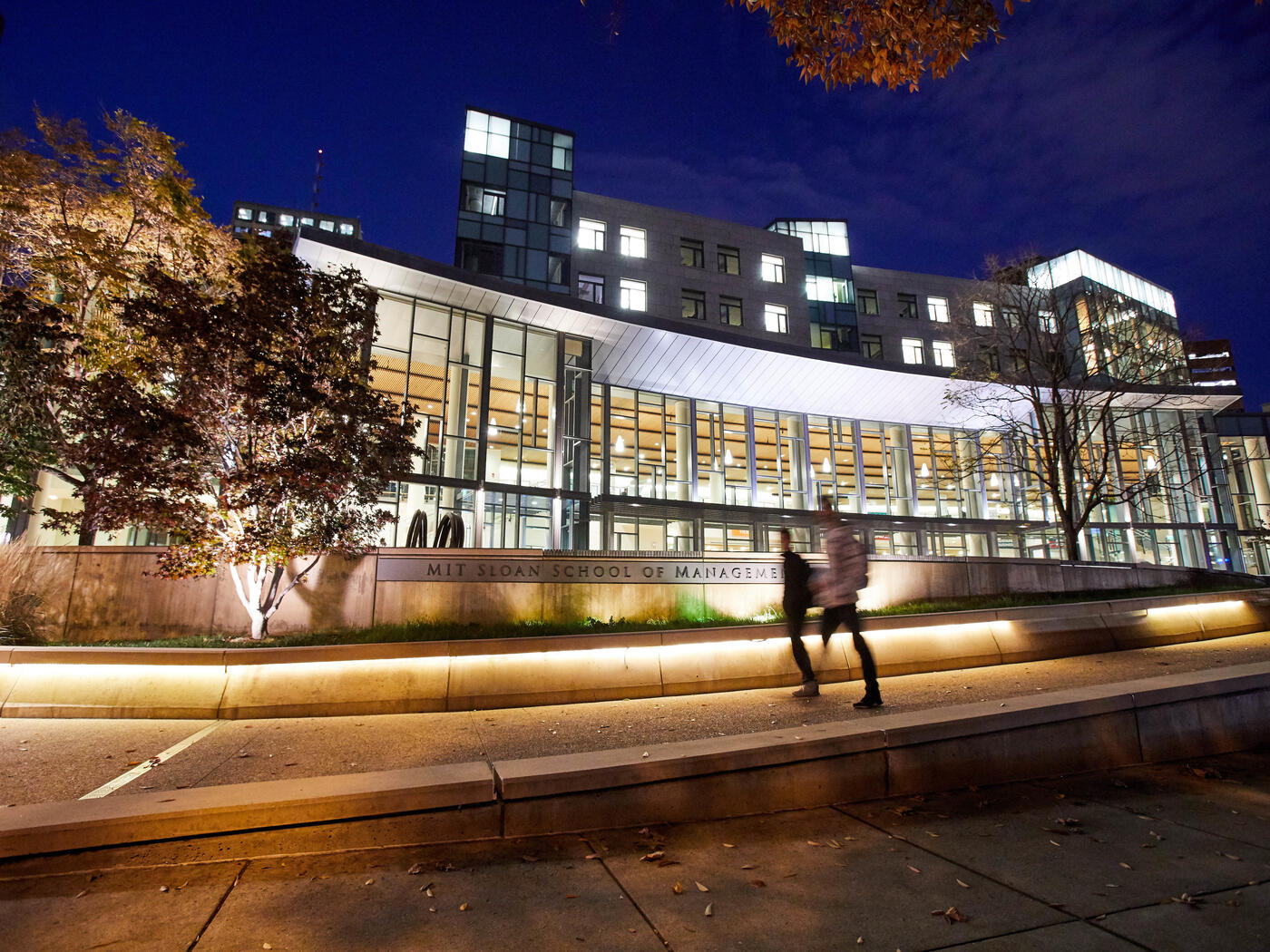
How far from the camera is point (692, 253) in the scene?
30.8 meters

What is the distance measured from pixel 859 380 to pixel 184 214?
73.0ft

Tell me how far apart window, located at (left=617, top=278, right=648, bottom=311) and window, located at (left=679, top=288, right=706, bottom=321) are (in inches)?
76.1

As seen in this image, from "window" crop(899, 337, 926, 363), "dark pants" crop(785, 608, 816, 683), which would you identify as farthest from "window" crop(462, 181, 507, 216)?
"dark pants" crop(785, 608, 816, 683)

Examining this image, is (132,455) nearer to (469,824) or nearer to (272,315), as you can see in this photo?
(272,315)

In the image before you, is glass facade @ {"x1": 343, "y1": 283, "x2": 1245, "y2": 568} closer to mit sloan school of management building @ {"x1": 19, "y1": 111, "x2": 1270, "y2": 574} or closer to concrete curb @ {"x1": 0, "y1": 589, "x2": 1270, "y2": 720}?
mit sloan school of management building @ {"x1": 19, "y1": 111, "x2": 1270, "y2": 574}

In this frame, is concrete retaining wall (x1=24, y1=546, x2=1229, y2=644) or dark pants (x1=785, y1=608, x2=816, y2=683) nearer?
dark pants (x1=785, y1=608, x2=816, y2=683)

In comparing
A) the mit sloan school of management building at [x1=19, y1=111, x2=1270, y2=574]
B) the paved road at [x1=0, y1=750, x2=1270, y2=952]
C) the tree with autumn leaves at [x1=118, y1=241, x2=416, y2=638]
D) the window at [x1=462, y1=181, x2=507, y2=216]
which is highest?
the window at [x1=462, y1=181, x2=507, y2=216]

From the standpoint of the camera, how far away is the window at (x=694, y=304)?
30141mm

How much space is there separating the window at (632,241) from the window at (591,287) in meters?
2.00

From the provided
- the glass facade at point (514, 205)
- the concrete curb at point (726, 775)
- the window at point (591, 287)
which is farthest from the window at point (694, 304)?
the concrete curb at point (726, 775)

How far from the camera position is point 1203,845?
134 inches

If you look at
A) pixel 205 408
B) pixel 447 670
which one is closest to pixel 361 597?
pixel 447 670

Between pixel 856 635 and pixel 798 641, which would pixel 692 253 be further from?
pixel 856 635

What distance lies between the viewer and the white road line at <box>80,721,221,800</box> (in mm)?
4281
